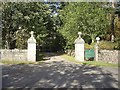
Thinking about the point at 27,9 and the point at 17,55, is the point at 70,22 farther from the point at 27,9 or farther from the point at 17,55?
the point at 17,55

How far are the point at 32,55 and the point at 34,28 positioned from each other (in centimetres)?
837

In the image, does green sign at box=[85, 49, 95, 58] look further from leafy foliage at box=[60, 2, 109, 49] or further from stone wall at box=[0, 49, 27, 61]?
stone wall at box=[0, 49, 27, 61]

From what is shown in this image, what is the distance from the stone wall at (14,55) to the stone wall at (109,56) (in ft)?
27.3

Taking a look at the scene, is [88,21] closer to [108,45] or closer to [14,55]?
[108,45]

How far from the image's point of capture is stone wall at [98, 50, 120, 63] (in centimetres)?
2655

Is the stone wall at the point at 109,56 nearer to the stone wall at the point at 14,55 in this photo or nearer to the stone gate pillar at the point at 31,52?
the stone gate pillar at the point at 31,52

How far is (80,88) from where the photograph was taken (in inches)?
467

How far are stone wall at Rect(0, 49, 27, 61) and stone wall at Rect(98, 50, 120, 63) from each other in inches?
327

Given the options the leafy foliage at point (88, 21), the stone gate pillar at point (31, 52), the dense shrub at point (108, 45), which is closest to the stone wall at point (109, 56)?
the dense shrub at point (108, 45)

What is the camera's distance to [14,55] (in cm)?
2809

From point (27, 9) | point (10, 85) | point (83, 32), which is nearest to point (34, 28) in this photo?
point (27, 9)

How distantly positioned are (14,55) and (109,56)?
1023 cm

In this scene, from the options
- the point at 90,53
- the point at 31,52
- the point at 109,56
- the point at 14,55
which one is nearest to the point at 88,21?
the point at 90,53

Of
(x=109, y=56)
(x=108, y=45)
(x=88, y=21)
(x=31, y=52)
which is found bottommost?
(x=109, y=56)
